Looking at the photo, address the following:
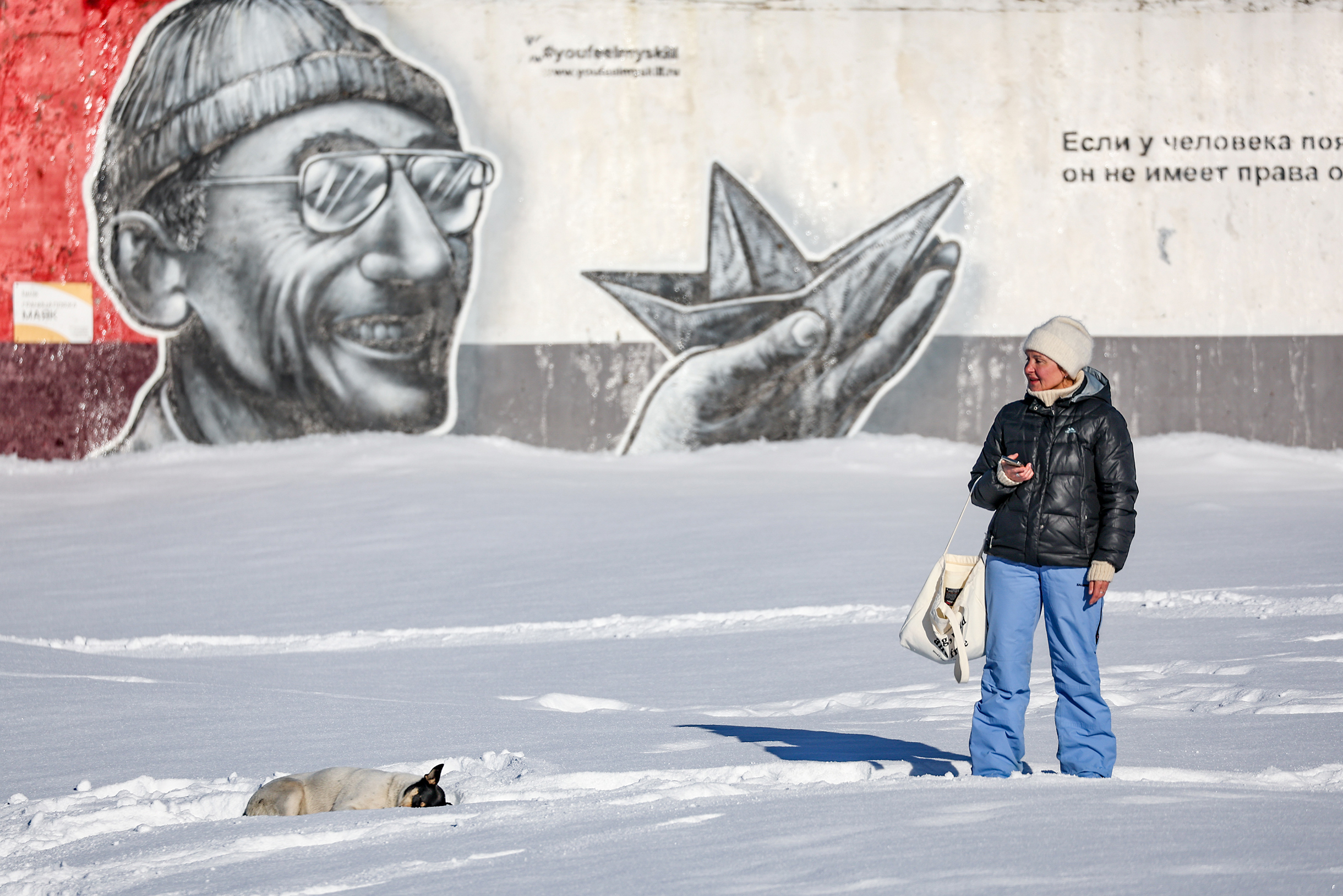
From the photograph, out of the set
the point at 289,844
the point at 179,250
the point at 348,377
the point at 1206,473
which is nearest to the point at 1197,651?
the point at 289,844

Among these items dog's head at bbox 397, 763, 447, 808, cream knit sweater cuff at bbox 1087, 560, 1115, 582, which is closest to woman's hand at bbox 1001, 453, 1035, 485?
cream knit sweater cuff at bbox 1087, 560, 1115, 582

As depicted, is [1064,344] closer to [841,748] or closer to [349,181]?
[841,748]

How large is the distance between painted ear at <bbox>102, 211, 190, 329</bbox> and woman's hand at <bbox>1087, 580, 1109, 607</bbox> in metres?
9.32

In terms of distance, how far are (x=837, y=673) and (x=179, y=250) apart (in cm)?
793

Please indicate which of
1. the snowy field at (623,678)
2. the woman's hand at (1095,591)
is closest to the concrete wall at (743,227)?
the snowy field at (623,678)

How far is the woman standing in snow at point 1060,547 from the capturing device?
3.64m

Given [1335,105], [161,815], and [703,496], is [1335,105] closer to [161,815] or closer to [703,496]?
[703,496]

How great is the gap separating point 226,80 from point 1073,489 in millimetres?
9444

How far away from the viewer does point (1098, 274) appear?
37.1 ft

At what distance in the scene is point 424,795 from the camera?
3635 mm

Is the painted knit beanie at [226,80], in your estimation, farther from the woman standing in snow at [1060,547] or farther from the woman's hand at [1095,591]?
the woman's hand at [1095,591]

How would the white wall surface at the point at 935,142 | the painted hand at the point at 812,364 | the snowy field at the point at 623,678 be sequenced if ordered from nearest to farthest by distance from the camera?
1. the snowy field at the point at 623,678
2. the white wall surface at the point at 935,142
3. the painted hand at the point at 812,364

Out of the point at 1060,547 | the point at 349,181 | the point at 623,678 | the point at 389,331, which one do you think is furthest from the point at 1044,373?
the point at 349,181

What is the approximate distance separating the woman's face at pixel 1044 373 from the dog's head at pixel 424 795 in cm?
214
